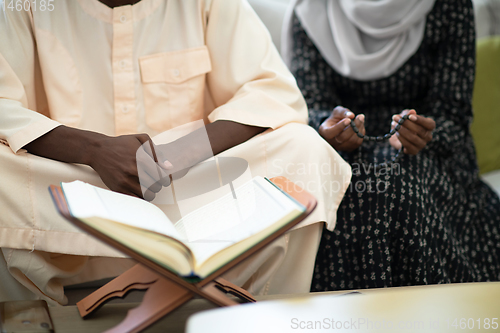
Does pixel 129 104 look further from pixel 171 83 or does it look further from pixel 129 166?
pixel 129 166

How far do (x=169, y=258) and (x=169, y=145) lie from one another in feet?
1.43

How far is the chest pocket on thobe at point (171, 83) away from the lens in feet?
Result: 3.54

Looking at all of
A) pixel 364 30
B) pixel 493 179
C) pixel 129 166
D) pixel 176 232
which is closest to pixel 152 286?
pixel 176 232

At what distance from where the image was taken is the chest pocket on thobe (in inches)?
42.5

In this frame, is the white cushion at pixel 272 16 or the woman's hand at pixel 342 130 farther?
the white cushion at pixel 272 16

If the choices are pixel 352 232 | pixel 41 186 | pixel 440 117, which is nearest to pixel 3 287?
pixel 41 186

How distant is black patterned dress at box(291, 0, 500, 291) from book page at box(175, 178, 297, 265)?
402mm

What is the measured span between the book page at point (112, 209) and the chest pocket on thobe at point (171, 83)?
50cm

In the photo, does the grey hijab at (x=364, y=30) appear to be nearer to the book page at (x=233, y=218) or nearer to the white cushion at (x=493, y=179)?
the white cushion at (x=493, y=179)

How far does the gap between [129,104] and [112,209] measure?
23.8 inches

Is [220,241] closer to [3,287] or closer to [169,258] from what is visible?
[169,258]

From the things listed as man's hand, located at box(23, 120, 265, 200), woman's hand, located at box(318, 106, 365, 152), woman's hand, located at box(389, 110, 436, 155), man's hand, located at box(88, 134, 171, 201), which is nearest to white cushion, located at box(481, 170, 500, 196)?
woman's hand, located at box(389, 110, 436, 155)

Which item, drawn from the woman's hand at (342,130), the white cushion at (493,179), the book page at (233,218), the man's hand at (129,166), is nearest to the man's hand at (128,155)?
the man's hand at (129,166)

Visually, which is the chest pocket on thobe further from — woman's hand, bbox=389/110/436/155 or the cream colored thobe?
woman's hand, bbox=389/110/436/155
